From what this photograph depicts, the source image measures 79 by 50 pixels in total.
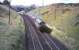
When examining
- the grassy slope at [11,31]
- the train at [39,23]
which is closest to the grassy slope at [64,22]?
the train at [39,23]

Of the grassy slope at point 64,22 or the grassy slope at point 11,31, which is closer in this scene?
the grassy slope at point 11,31

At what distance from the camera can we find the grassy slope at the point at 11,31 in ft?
20.9

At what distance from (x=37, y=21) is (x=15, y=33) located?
71 cm

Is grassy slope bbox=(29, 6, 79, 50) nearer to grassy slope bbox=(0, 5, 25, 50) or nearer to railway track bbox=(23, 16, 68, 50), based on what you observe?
railway track bbox=(23, 16, 68, 50)

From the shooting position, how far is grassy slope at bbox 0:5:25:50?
6371mm

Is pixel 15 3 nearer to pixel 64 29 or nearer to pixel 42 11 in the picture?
pixel 42 11

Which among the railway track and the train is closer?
the railway track

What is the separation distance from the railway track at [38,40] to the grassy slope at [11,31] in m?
0.19

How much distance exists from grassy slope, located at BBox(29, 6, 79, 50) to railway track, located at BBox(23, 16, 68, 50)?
16cm

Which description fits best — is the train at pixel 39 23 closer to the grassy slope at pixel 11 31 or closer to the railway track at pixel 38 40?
the railway track at pixel 38 40

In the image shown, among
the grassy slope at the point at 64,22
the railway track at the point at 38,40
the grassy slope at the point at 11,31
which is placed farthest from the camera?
the grassy slope at the point at 64,22

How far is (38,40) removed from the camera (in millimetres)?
6711

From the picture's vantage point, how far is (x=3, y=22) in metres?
6.65

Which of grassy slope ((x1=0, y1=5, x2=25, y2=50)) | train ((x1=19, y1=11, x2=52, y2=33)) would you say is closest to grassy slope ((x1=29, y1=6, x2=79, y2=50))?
train ((x1=19, y1=11, x2=52, y2=33))
